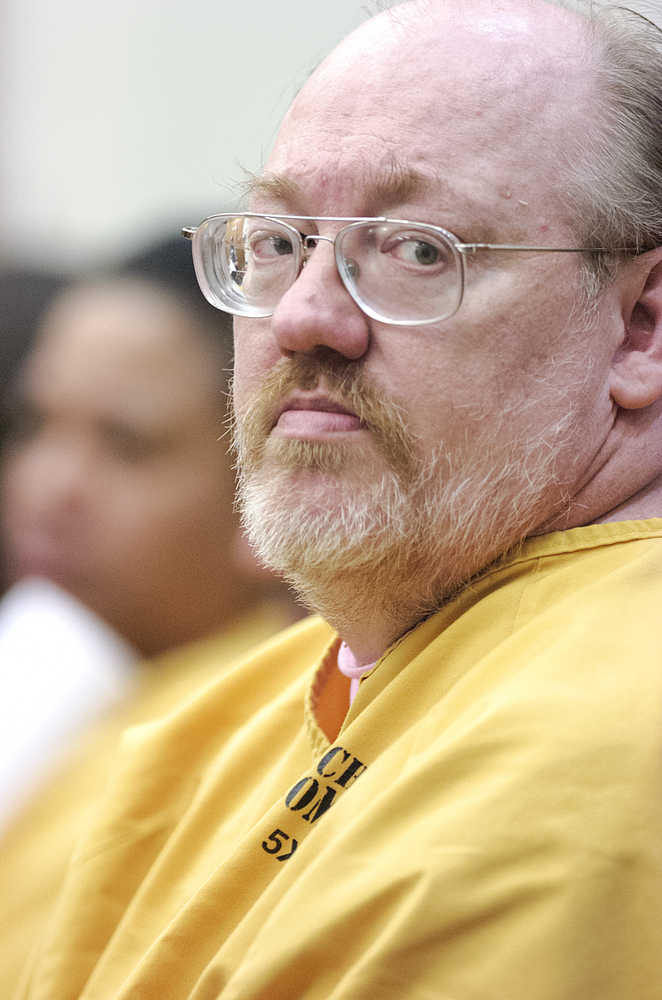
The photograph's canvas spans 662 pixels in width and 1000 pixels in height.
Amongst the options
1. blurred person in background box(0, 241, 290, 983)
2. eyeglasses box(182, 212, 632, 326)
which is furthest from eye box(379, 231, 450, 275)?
blurred person in background box(0, 241, 290, 983)

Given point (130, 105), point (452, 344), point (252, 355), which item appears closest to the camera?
point (452, 344)

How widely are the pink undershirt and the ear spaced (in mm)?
411

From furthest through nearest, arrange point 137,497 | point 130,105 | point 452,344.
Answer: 1. point 130,105
2. point 137,497
3. point 452,344

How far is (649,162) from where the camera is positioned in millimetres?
1375

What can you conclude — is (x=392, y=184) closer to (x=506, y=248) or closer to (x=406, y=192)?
(x=406, y=192)

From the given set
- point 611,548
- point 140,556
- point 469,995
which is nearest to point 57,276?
point 140,556

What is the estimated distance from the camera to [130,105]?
13.2 ft

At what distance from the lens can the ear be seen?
136 centimetres

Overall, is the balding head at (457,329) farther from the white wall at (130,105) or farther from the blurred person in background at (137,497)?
the white wall at (130,105)

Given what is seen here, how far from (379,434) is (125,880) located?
608mm

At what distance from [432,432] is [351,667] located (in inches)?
13.6

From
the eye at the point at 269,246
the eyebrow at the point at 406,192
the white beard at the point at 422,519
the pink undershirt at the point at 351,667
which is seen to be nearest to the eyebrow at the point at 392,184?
the eyebrow at the point at 406,192

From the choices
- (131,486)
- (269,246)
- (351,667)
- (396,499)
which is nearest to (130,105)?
(131,486)

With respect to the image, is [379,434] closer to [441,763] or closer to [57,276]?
[441,763]
